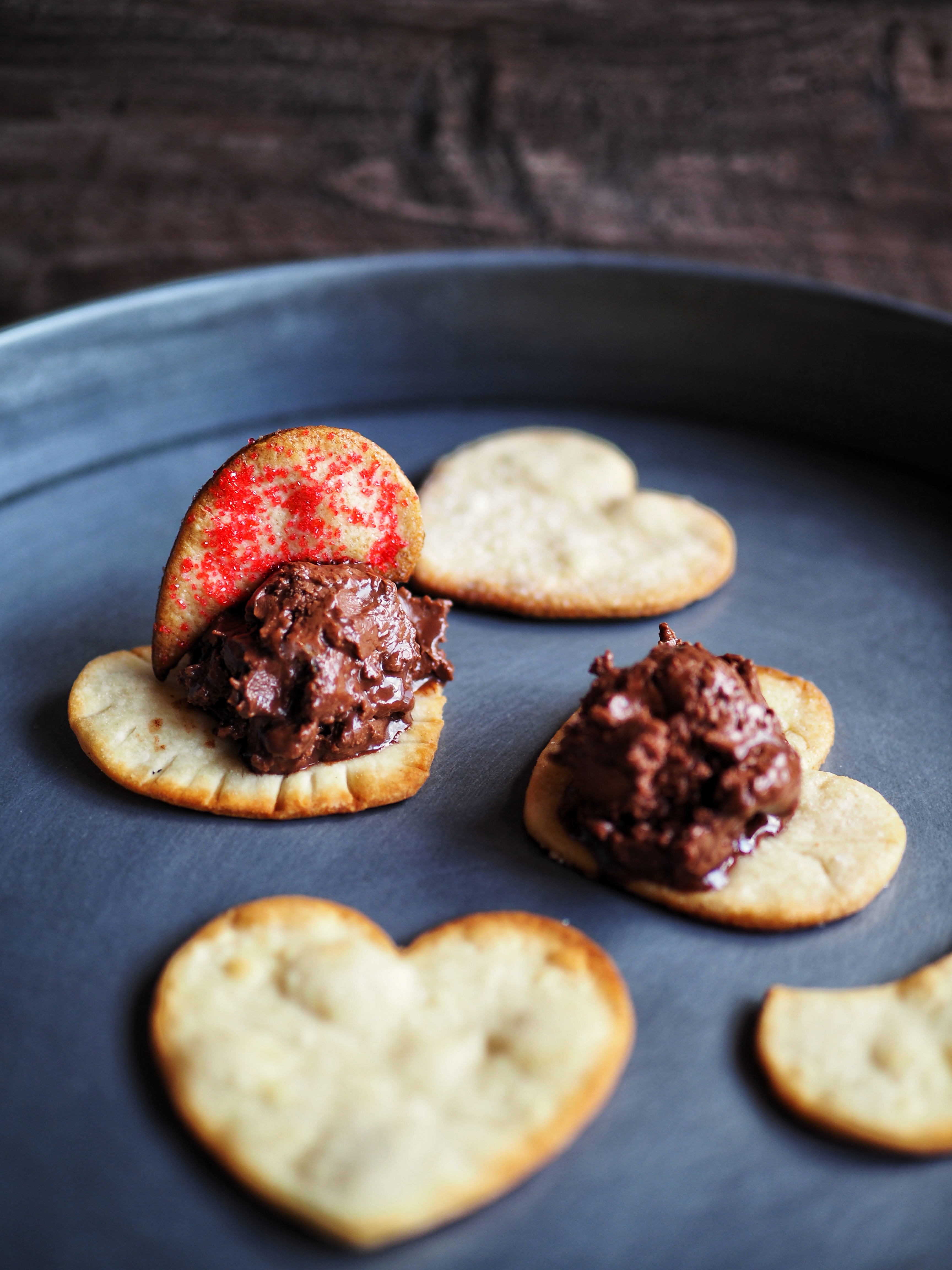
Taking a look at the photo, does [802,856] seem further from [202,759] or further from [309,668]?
[202,759]

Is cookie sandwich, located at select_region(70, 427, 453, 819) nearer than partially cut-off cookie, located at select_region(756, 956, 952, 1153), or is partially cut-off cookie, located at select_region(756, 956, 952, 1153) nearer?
partially cut-off cookie, located at select_region(756, 956, 952, 1153)

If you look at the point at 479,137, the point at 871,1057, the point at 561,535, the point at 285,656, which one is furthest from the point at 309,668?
the point at 479,137

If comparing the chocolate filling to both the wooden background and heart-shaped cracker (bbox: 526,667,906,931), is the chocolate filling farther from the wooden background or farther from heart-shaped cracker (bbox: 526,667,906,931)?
the wooden background

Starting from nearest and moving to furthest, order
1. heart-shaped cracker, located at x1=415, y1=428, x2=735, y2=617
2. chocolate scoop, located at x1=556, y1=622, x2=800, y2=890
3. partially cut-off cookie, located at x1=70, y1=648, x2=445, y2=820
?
chocolate scoop, located at x1=556, y1=622, x2=800, y2=890
partially cut-off cookie, located at x1=70, y1=648, x2=445, y2=820
heart-shaped cracker, located at x1=415, y1=428, x2=735, y2=617

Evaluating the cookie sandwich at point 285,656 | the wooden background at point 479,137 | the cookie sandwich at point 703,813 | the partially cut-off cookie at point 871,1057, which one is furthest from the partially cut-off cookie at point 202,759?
the wooden background at point 479,137

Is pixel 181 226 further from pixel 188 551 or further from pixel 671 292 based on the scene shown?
pixel 188 551

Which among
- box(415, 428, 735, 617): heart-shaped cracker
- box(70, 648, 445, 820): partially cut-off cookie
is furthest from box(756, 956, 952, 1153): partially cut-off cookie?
box(415, 428, 735, 617): heart-shaped cracker
